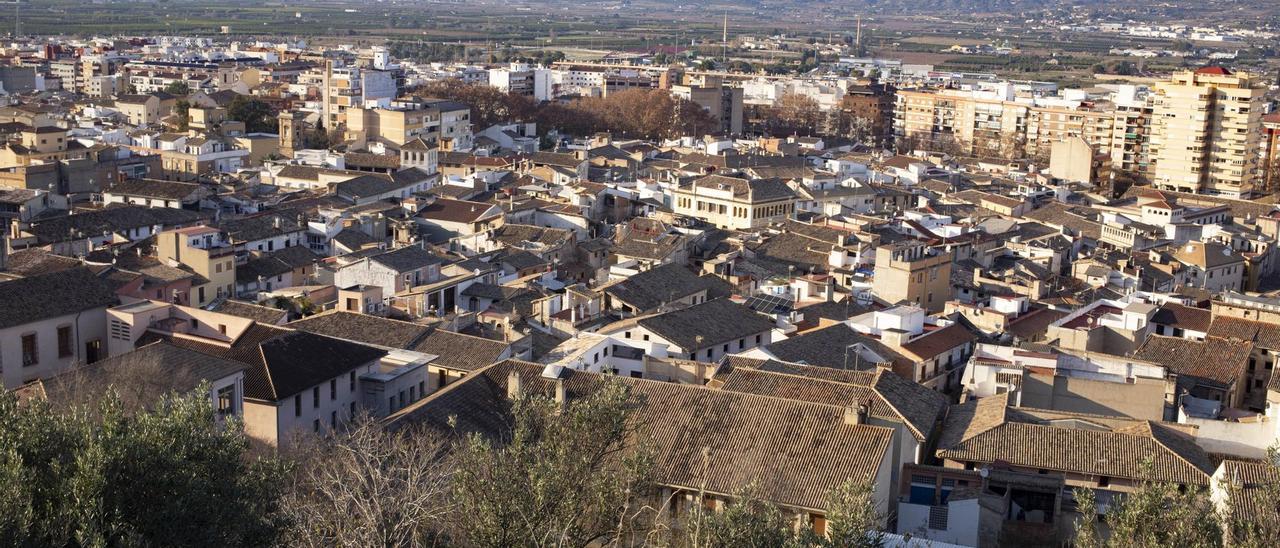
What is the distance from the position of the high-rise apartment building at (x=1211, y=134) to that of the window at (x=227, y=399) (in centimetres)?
4598

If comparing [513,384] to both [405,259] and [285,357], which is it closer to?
[285,357]

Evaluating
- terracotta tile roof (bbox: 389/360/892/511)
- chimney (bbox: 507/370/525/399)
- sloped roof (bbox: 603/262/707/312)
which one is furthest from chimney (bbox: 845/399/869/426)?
sloped roof (bbox: 603/262/707/312)

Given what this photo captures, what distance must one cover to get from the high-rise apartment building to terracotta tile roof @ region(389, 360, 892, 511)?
141ft

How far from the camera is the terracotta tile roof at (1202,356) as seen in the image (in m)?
19.5

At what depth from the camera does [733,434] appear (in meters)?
13.7

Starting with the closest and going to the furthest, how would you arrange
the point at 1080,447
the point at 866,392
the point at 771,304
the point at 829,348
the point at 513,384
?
the point at 1080,447 < the point at 513,384 < the point at 866,392 < the point at 829,348 < the point at 771,304

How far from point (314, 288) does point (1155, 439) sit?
14.0 metres

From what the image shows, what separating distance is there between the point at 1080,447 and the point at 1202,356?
19.7 feet

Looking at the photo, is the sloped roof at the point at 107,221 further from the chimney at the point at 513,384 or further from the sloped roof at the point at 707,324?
the chimney at the point at 513,384

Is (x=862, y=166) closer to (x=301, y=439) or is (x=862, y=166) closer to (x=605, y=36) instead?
(x=301, y=439)

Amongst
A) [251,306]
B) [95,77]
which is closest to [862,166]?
[251,306]

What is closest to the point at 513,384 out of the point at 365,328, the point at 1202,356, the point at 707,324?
the point at 365,328

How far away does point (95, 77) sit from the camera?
73.2 m

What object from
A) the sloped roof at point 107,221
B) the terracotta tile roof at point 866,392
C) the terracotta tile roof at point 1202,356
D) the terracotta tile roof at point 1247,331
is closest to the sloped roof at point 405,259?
the sloped roof at point 107,221
